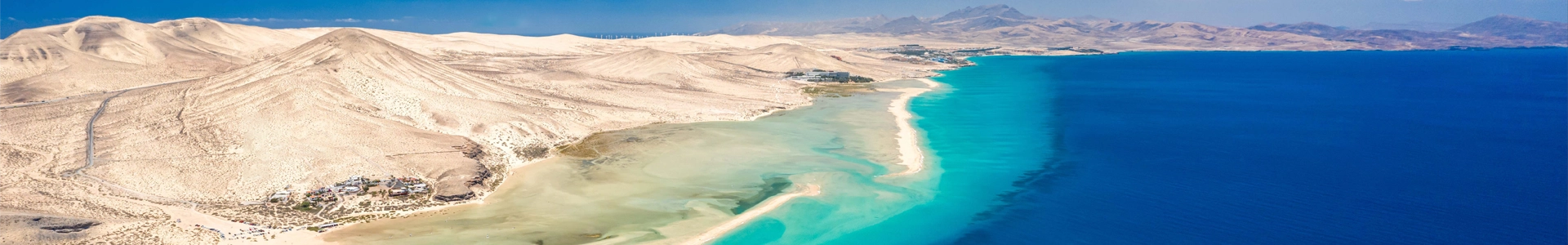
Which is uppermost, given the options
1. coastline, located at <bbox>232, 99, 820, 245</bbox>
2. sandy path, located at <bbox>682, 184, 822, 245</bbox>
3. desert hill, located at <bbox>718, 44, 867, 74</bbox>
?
desert hill, located at <bbox>718, 44, 867, 74</bbox>

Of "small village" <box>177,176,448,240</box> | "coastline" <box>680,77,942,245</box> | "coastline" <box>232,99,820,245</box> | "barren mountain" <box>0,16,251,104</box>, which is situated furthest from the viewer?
"barren mountain" <box>0,16,251,104</box>

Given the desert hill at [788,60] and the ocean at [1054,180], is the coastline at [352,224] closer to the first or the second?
the ocean at [1054,180]

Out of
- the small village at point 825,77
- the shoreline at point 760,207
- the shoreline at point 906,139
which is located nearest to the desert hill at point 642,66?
the small village at point 825,77

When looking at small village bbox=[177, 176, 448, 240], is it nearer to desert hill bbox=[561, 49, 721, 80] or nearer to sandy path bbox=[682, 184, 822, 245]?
sandy path bbox=[682, 184, 822, 245]

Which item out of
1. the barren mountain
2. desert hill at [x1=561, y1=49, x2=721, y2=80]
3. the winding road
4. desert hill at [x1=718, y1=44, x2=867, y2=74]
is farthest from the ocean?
the barren mountain

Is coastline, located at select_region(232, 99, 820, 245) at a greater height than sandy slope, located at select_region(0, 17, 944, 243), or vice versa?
sandy slope, located at select_region(0, 17, 944, 243)

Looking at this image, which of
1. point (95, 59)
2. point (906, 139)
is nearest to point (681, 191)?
point (906, 139)

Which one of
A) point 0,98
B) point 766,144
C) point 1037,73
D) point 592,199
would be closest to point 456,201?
point 592,199
